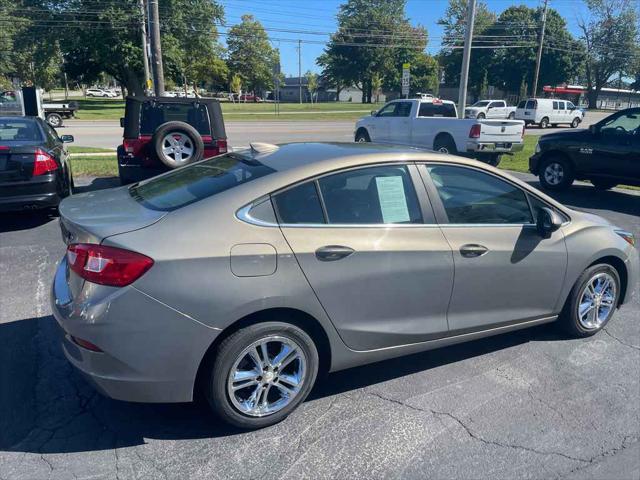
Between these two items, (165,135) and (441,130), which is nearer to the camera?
(165,135)

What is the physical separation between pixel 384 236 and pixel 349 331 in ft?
2.01

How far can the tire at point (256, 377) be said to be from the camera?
2896mm

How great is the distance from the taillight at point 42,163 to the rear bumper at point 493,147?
34.6ft

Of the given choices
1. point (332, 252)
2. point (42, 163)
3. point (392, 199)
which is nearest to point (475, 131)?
point (42, 163)

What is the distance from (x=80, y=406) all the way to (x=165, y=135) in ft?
18.5

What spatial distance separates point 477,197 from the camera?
378 centimetres

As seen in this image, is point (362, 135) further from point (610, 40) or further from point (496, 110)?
point (610, 40)

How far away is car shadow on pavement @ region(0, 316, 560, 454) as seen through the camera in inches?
117

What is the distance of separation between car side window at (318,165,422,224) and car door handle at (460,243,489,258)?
1.18 feet

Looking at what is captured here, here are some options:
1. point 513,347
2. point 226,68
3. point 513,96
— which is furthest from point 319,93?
point 513,347

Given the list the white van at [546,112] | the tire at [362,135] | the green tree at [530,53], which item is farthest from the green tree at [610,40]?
the tire at [362,135]

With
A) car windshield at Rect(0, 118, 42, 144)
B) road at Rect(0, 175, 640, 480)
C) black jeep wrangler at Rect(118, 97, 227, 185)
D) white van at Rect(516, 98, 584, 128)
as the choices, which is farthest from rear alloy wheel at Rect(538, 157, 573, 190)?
white van at Rect(516, 98, 584, 128)

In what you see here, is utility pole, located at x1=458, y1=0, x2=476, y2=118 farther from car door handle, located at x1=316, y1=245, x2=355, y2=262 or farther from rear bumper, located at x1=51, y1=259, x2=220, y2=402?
rear bumper, located at x1=51, y1=259, x2=220, y2=402

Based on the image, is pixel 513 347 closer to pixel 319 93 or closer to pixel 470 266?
pixel 470 266
